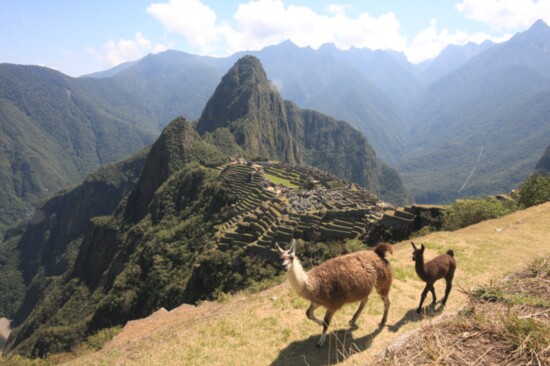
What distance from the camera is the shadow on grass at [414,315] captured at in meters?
6.92

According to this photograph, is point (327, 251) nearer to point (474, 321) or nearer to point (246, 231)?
point (246, 231)

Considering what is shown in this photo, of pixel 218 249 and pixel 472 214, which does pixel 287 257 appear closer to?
pixel 472 214

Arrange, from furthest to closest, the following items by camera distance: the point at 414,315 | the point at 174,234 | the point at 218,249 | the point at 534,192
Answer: the point at 174,234 → the point at 218,249 → the point at 534,192 → the point at 414,315

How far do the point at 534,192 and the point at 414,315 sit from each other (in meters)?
25.8

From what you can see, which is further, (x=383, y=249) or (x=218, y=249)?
(x=218, y=249)

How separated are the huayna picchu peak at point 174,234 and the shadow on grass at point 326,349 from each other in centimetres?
2370

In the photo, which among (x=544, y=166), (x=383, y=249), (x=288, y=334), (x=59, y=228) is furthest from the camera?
(x=59, y=228)

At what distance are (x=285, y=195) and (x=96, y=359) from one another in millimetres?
48925

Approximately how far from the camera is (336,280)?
6281mm

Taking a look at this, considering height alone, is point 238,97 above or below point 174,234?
above

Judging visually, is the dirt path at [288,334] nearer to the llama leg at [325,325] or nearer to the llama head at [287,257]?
the llama leg at [325,325]

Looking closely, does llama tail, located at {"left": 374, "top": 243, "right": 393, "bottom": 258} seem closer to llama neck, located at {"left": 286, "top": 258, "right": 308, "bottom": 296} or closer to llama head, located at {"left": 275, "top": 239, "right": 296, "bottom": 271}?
llama neck, located at {"left": 286, "top": 258, "right": 308, "bottom": 296}

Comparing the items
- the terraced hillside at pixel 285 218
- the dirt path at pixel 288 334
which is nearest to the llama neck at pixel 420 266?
the dirt path at pixel 288 334

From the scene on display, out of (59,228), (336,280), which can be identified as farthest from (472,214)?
(59,228)
